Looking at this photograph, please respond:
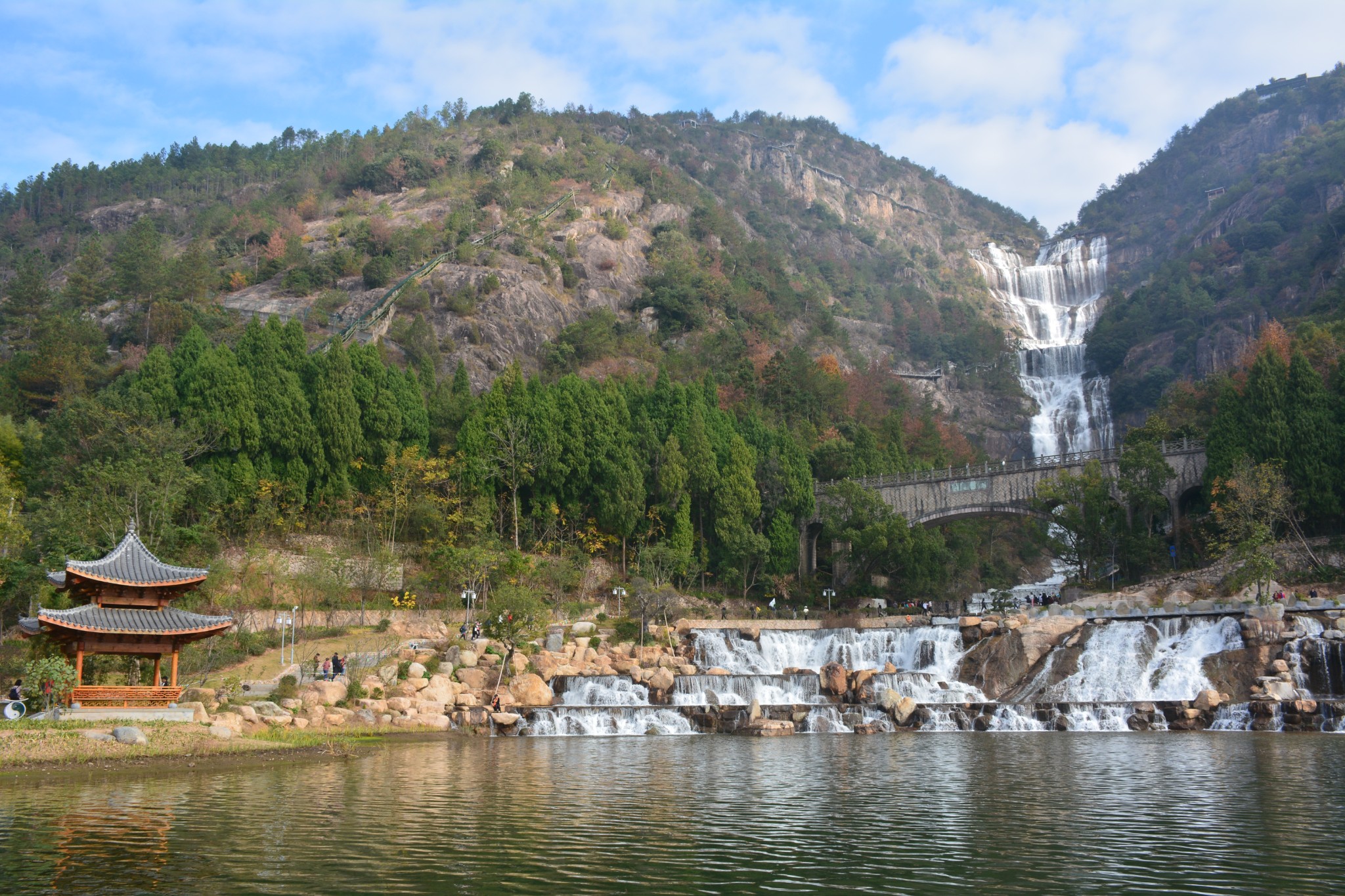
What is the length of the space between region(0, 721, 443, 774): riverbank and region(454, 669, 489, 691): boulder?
8.82 metres

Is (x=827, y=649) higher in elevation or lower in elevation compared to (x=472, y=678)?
higher

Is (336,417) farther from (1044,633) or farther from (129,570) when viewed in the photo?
(1044,633)

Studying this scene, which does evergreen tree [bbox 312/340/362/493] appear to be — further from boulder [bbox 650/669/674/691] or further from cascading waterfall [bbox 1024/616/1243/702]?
cascading waterfall [bbox 1024/616/1243/702]

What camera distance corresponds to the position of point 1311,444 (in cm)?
4381

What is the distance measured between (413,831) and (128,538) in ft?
52.8

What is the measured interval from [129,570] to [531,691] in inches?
528

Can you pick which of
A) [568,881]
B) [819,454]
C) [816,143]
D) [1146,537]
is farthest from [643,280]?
[816,143]

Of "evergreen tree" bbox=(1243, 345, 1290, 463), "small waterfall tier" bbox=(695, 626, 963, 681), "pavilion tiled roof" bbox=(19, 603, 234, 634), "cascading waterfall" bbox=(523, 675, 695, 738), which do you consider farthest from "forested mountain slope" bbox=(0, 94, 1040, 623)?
"evergreen tree" bbox=(1243, 345, 1290, 463)

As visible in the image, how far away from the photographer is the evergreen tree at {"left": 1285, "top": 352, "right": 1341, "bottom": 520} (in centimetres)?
4297

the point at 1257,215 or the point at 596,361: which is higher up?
the point at 1257,215

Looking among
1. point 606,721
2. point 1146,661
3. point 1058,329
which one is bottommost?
point 606,721

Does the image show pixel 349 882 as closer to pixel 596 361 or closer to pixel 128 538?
pixel 128 538

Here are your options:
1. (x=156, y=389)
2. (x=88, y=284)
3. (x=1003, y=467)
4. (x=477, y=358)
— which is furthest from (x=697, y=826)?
(x=88, y=284)

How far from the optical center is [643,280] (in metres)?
83.2
